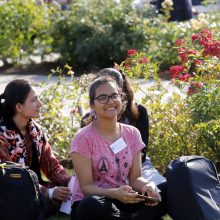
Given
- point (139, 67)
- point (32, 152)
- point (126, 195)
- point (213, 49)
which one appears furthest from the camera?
point (213, 49)

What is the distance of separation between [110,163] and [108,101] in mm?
406

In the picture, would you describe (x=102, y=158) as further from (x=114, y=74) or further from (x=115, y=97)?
(x=114, y=74)

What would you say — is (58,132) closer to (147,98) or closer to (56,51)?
(147,98)

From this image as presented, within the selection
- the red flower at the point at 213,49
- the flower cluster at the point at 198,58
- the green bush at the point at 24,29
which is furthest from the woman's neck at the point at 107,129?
the green bush at the point at 24,29

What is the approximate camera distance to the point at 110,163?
488cm

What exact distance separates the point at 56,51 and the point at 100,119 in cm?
786

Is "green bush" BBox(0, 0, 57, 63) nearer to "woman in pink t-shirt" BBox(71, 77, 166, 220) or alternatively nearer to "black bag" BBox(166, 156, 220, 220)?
"woman in pink t-shirt" BBox(71, 77, 166, 220)

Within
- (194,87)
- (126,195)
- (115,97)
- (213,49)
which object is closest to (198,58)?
(213,49)

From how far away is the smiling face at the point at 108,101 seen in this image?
487 cm

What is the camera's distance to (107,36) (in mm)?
12000

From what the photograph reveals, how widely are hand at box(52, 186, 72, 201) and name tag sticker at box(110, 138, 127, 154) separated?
1.69ft

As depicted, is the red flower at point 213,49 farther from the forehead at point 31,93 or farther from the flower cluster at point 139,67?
the forehead at point 31,93

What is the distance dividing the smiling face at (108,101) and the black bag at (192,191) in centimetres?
54

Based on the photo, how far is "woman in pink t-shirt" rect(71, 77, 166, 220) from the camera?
15.6 ft
